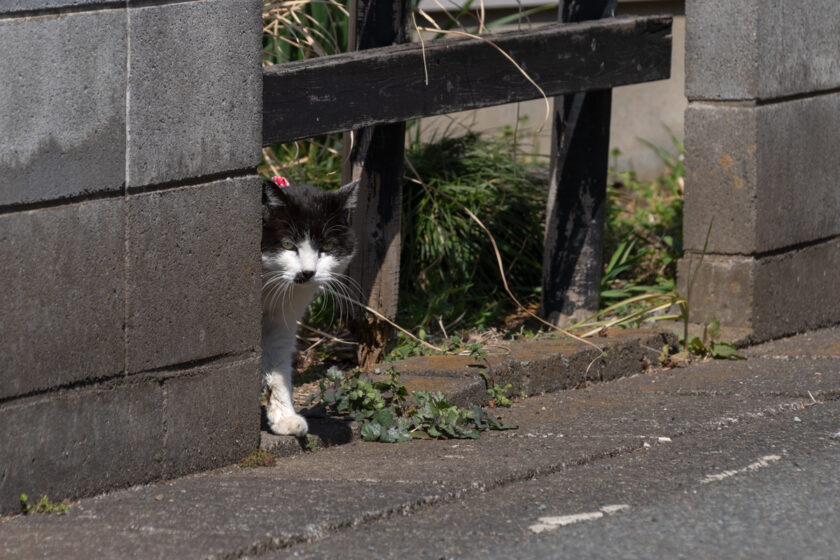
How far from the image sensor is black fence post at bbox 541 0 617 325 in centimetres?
525

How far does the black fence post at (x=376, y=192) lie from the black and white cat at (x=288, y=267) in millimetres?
614

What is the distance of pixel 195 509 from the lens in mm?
3068

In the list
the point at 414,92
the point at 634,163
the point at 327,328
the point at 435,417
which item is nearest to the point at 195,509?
the point at 435,417

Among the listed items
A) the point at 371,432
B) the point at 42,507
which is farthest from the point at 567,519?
the point at 42,507

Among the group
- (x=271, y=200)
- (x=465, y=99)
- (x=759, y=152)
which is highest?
(x=465, y=99)

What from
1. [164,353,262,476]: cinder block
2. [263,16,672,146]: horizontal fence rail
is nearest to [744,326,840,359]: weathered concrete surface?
[263,16,672,146]: horizontal fence rail

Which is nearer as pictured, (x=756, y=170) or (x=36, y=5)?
(x=36, y=5)

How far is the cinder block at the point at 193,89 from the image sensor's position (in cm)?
A: 315

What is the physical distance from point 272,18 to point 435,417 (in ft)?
8.09

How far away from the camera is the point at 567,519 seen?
3021 mm

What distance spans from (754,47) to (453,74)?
1.39 m

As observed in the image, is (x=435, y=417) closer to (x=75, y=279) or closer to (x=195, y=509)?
(x=195, y=509)

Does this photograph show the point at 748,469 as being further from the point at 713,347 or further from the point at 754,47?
the point at 754,47

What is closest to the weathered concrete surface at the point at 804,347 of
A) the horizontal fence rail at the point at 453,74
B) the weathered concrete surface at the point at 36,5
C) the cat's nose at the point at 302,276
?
the horizontal fence rail at the point at 453,74
